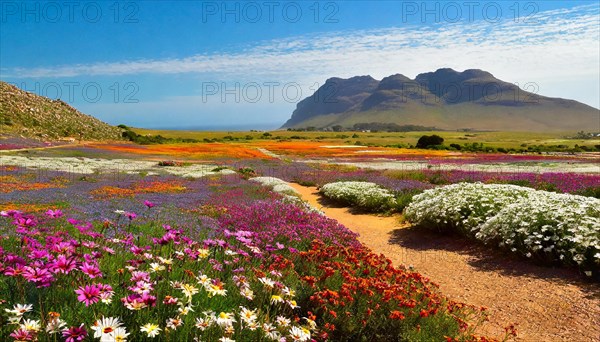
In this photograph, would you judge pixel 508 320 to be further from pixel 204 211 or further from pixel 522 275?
pixel 204 211

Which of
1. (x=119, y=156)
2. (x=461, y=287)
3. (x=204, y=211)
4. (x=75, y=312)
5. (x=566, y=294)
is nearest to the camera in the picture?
(x=75, y=312)

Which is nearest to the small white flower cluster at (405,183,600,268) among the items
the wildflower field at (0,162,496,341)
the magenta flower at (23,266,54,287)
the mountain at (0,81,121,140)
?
the wildflower field at (0,162,496,341)

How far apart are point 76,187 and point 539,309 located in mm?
18206

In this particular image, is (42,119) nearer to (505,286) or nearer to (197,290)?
(505,286)

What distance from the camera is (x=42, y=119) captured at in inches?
2640

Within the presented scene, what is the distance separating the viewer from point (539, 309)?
7117 mm

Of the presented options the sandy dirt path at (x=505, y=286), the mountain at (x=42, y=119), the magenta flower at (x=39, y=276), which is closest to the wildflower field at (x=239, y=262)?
the magenta flower at (x=39, y=276)

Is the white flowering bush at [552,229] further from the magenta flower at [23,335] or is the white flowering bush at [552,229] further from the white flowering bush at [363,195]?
the magenta flower at [23,335]

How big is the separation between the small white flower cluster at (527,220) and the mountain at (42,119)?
61.1 metres

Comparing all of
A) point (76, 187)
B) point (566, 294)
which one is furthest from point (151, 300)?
point (76, 187)

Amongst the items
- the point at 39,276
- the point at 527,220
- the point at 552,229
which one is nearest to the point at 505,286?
the point at 552,229

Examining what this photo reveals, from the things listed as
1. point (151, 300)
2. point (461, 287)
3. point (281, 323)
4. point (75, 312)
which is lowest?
point (461, 287)

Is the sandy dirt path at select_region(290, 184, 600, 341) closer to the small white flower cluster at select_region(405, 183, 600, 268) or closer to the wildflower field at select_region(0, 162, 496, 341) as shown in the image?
the small white flower cluster at select_region(405, 183, 600, 268)

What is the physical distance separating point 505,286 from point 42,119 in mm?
75633
